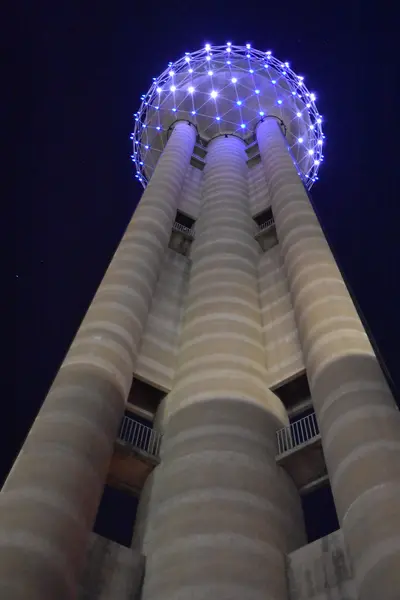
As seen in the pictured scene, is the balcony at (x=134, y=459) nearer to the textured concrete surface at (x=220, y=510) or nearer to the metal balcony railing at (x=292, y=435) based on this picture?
the textured concrete surface at (x=220, y=510)

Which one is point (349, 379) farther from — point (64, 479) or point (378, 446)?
point (64, 479)

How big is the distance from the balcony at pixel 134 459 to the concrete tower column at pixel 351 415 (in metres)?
5.56

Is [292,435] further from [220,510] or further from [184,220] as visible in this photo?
[184,220]

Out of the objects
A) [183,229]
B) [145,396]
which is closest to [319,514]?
[183,229]

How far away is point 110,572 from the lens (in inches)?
623

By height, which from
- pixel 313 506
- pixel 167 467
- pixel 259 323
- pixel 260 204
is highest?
pixel 260 204

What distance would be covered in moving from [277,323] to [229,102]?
27.1 metres

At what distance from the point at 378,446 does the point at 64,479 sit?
7508 millimetres

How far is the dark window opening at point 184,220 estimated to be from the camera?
36300mm

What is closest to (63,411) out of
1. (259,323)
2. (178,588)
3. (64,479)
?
(64,479)

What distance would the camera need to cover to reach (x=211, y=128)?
156 feet

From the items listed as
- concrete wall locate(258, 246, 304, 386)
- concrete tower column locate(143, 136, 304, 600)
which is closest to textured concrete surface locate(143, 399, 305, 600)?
concrete tower column locate(143, 136, 304, 600)

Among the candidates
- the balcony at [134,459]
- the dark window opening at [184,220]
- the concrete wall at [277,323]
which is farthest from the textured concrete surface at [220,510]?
the dark window opening at [184,220]

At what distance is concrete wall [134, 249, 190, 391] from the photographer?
2333 centimetres
